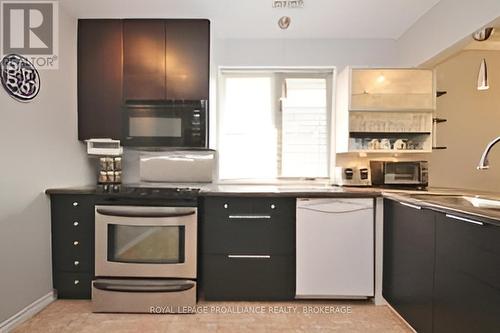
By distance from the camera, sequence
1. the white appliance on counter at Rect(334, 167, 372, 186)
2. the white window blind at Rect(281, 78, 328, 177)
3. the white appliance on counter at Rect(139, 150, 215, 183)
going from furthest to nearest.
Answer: the white window blind at Rect(281, 78, 328, 177)
the white appliance on counter at Rect(139, 150, 215, 183)
the white appliance on counter at Rect(334, 167, 372, 186)

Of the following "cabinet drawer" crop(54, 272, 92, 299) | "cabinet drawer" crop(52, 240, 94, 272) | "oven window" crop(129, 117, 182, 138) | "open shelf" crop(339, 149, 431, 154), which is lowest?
"cabinet drawer" crop(54, 272, 92, 299)

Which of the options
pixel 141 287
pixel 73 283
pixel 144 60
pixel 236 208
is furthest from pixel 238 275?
pixel 144 60

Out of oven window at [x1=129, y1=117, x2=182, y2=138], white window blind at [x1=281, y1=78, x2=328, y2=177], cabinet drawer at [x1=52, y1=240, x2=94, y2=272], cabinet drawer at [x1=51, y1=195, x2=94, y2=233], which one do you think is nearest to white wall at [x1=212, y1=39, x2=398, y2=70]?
white window blind at [x1=281, y1=78, x2=328, y2=177]

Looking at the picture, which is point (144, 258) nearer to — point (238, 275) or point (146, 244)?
point (146, 244)

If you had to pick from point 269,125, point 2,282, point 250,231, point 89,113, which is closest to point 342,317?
point 250,231

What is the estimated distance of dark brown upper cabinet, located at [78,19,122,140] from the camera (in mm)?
2646

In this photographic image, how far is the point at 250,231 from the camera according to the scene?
233cm

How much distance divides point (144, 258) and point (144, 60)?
1657mm

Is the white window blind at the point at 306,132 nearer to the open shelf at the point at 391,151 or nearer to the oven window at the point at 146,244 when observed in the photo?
the open shelf at the point at 391,151

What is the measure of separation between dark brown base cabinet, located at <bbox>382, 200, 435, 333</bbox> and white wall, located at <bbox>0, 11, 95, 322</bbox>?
8.46ft

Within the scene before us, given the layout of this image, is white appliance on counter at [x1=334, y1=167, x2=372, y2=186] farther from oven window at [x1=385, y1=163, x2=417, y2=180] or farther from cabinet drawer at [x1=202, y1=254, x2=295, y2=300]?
cabinet drawer at [x1=202, y1=254, x2=295, y2=300]

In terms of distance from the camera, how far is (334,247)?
2.32 metres

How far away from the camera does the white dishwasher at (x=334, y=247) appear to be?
232cm

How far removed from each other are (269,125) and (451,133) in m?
1.78
